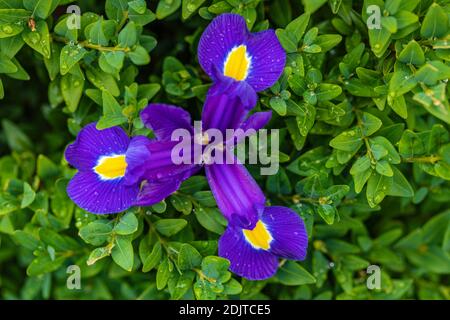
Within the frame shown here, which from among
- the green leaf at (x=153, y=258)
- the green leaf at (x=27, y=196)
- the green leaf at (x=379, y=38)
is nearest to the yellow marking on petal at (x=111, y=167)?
the green leaf at (x=153, y=258)

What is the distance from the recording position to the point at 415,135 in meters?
2.78

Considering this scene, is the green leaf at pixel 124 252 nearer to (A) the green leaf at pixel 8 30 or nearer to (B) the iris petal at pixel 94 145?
(B) the iris petal at pixel 94 145

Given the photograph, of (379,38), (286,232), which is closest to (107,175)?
(286,232)

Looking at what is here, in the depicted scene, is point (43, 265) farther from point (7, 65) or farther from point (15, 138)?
point (7, 65)

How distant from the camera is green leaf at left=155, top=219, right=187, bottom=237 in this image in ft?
9.29

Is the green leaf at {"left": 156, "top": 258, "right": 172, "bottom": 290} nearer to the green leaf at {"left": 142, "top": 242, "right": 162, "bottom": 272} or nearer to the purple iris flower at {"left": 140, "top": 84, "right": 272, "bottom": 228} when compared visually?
the green leaf at {"left": 142, "top": 242, "right": 162, "bottom": 272}

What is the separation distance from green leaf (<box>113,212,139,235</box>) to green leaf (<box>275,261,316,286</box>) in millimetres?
832

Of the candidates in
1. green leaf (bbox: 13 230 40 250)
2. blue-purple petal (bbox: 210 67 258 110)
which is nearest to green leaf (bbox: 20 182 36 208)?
green leaf (bbox: 13 230 40 250)

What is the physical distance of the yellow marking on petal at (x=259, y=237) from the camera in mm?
2789

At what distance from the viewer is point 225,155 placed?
2682 mm

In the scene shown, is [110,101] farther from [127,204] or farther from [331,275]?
[331,275]
